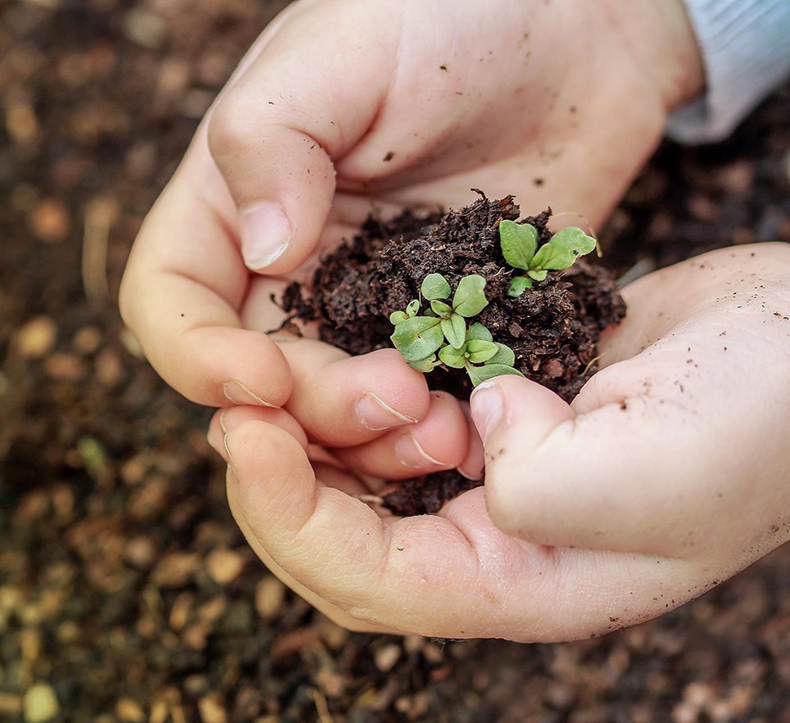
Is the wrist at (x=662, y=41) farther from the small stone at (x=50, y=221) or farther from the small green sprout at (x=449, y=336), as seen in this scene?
the small stone at (x=50, y=221)

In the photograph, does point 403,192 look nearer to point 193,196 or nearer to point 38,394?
point 193,196

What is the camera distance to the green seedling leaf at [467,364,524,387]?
1809 millimetres

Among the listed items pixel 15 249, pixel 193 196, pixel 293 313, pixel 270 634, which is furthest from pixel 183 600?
pixel 15 249

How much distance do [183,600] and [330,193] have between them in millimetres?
1793

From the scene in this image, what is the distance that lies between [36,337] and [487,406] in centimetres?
280

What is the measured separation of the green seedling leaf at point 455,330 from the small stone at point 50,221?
2.76 metres

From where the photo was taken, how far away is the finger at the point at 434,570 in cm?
173

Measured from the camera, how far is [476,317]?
73.5 inches

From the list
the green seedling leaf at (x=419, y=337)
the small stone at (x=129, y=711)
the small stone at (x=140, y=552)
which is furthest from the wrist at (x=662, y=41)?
the small stone at (x=129, y=711)

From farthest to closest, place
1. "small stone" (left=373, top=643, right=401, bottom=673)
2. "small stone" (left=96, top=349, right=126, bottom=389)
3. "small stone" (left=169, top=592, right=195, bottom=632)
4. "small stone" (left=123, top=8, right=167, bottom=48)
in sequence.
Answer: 1. "small stone" (left=123, top=8, right=167, bottom=48)
2. "small stone" (left=96, top=349, right=126, bottom=389)
3. "small stone" (left=169, top=592, right=195, bottom=632)
4. "small stone" (left=373, top=643, right=401, bottom=673)

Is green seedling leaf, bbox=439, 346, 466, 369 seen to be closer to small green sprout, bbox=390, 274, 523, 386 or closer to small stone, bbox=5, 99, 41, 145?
small green sprout, bbox=390, 274, 523, 386

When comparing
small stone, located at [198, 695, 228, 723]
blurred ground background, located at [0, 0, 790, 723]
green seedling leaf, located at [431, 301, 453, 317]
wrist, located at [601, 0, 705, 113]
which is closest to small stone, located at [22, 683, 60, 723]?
blurred ground background, located at [0, 0, 790, 723]

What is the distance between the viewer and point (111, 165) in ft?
12.7

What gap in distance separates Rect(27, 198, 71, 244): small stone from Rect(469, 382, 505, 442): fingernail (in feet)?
9.53
